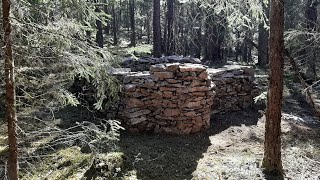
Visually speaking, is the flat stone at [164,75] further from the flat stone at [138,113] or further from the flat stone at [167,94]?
the flat stone at [138,113]

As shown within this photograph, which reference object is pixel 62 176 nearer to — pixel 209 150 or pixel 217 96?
pixel 209 150

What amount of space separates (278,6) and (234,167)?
11.5 feet

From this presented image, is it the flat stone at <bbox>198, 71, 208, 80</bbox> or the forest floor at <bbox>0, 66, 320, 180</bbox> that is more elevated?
the flat stone at <bbox>198, 71, 208, 80</bbox>

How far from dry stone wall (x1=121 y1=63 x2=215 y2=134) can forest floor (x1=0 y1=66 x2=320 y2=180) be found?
0.35 metres

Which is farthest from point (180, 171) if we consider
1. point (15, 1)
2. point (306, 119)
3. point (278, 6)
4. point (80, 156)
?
point (306, 119)

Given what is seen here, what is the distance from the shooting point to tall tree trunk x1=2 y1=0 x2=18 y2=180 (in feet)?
10.9

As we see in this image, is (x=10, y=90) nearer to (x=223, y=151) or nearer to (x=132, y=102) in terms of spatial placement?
(x=132, y=102)

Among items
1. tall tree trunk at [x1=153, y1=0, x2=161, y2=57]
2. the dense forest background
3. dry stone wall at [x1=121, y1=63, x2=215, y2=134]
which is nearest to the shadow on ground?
the dense forest background

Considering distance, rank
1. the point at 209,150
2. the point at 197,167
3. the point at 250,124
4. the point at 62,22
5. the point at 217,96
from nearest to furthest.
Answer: the point at 62,22
the point at 197,167
the point at 209,150
the point at 250,124
the point at 217,96

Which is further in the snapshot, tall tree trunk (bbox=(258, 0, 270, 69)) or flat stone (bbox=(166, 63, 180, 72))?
tall tree trunk (bbox=(258, 0, 270, 69))

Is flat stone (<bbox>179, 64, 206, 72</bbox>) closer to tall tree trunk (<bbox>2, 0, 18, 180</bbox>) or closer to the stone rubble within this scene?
the stone rubble

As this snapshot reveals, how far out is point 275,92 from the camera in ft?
20.9

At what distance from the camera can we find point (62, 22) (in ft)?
13.0

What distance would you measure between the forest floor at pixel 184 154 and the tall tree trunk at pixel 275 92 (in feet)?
1.07
